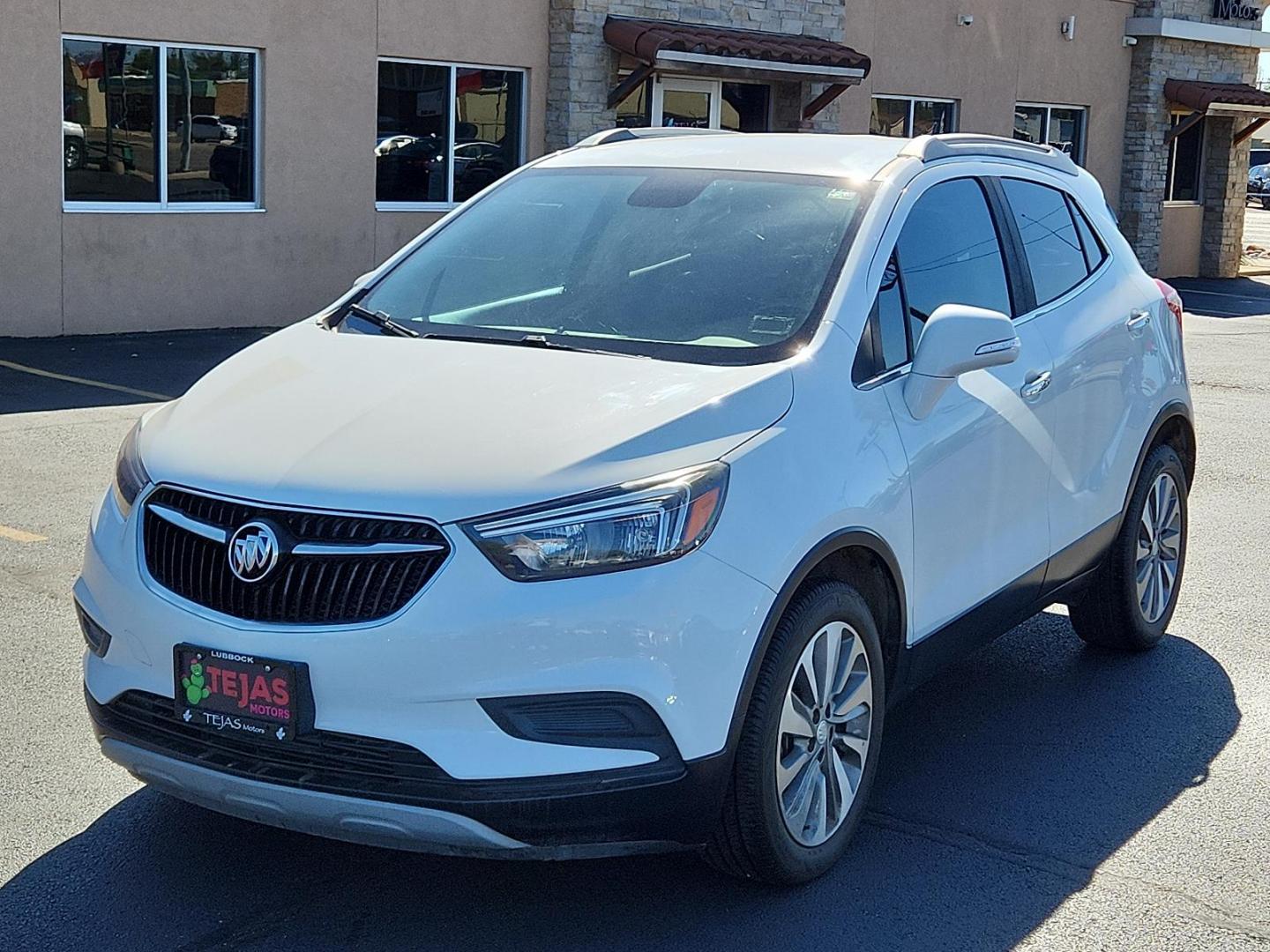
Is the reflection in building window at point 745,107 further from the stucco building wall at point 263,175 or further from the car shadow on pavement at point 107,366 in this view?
the car shadow on pavement at point 107,366

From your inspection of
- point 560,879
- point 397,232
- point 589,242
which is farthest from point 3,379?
point 560,879

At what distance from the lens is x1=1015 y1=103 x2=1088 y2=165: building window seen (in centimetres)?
2483

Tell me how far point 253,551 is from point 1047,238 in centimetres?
319

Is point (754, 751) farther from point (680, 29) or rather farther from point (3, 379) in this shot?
point (680, 29)

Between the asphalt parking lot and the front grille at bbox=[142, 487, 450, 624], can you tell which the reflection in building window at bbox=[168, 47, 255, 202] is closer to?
the asphalt parking lot

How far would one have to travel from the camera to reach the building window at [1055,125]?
24.8 m

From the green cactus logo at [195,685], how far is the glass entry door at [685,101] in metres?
16.1

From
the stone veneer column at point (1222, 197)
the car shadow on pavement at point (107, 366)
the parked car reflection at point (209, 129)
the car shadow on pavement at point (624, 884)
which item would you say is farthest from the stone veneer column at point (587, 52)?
the car shadow on pavement at point (624, 884)

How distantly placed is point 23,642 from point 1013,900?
142 inches

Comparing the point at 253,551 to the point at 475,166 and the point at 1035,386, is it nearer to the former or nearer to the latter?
the point at 1035,386

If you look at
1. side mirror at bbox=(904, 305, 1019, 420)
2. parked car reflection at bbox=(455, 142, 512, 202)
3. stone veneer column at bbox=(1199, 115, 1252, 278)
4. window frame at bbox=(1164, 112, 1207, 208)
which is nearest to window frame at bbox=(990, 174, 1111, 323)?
side mirror at bbox=(904, 305, 1019, 420)

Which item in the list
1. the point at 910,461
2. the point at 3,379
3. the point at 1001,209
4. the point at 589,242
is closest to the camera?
the point at 910,461

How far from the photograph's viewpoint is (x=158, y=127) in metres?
14.8

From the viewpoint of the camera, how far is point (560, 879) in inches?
163
